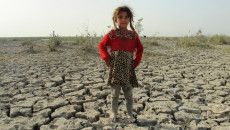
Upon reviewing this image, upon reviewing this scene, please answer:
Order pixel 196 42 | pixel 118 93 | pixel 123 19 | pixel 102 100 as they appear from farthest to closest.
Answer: pixel 196 42 < pixel 102 100 < pixel 118 93 < pixel 123 19

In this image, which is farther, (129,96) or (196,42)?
(196,42)

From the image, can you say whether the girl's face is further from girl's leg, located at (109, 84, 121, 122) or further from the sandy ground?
the sandy ground

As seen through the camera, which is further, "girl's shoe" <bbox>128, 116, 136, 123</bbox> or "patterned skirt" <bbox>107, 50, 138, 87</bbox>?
"girl's shoe" <bbox>128, 116, 136, 123</bbox>

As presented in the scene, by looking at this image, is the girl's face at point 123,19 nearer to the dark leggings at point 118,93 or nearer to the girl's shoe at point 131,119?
the dark leggings at point 118,93

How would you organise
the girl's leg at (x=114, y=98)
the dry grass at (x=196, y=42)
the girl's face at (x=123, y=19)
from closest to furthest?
1. the girl's face at (x=123, y=19)
2. the girl's leg at (x=114, y=98)
3. the dry grass at (x=196, y=42)

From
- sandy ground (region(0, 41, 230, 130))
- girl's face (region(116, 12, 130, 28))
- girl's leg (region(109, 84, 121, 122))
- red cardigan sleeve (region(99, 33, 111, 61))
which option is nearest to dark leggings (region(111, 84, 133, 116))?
girl's leg (region(109, 84, 121, 122))

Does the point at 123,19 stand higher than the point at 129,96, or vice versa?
the point at 123,19

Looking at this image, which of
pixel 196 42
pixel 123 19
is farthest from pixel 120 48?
pixel 196 42

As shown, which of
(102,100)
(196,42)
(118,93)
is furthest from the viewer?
(196,42)

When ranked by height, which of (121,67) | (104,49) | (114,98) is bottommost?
(114,98)

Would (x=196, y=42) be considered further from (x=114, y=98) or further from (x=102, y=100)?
(x=114, y=98)

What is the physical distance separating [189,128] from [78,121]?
1.11 m

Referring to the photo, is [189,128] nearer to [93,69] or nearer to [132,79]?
[132,79]

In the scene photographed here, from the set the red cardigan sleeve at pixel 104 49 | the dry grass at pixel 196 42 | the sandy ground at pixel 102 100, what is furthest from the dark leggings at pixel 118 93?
the dry grass at pixel 196 42
